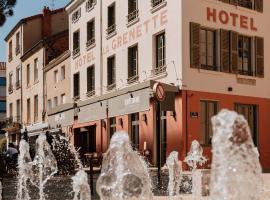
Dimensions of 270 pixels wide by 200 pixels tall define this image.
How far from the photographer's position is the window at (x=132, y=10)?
78.8 feet

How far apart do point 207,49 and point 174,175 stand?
643 centimetres

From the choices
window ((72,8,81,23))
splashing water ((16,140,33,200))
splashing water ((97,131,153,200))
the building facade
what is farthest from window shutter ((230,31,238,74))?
splashing water ((97,131,153,200))

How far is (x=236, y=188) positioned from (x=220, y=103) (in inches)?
632

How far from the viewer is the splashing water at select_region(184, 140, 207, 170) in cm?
2036

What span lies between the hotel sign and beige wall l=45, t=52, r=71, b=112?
12255mm

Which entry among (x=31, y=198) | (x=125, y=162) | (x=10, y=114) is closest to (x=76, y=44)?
(x=10, y=114)

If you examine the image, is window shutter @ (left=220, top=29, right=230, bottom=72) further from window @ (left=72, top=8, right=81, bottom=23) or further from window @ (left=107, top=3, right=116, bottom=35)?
window @ (left=72, top=8, right=81, bottom=23)

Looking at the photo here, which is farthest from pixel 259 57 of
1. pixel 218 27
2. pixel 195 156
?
pixel 195 156

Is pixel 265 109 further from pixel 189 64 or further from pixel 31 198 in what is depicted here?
pixel 31 198

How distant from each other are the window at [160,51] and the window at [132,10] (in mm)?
2067

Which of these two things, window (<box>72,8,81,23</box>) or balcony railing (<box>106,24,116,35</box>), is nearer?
balcony railing (<box>106,24,116,35</box>)

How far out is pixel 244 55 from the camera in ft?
74.8

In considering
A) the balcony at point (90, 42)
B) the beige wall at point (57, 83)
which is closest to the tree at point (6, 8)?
the balcony at point (90, 42)

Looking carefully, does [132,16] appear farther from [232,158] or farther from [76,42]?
[232,158]
